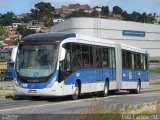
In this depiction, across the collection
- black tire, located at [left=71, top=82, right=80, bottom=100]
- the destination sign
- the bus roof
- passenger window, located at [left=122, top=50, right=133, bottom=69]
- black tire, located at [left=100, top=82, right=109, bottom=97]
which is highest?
the bus roof

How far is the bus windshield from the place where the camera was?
22094 mm

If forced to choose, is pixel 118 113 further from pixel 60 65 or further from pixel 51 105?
pixel 60 65

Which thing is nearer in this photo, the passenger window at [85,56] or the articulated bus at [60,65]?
the articulated bus at [60,65]

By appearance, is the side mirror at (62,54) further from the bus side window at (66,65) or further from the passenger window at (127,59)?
the passenger window at (127,59)

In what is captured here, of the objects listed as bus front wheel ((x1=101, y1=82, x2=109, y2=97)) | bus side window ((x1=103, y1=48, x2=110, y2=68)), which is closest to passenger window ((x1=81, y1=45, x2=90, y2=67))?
bus side window ((x1=103, y1=48, x2=110, y2=68))

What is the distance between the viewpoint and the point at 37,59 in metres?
22.3

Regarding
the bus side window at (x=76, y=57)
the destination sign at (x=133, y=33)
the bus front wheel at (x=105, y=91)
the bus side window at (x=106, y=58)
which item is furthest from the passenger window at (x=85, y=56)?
the destination sign at (x=133, y=33)

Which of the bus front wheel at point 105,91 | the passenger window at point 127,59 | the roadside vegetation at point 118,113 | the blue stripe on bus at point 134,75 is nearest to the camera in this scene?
the roadside vegetation at point 118,113

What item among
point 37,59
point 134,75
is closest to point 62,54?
point 37,59

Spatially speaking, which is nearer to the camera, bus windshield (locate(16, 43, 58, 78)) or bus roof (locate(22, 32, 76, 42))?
bus windshield (locate(16, 43, 58, 78))

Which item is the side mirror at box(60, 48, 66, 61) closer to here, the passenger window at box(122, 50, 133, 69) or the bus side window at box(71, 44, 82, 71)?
the bus side window at box(71, 44, 82, 71)

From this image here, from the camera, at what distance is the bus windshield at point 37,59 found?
22094mm

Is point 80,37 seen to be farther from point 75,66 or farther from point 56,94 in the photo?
point 56,94

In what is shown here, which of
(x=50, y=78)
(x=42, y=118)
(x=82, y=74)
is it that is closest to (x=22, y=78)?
(x=50, y=78)
